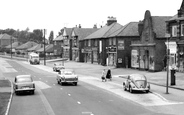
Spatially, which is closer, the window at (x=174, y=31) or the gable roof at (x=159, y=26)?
the window at (x=174, y=31)

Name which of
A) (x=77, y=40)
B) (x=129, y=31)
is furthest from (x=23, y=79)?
(x=77, y=40)

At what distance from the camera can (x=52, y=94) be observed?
98.4 feet

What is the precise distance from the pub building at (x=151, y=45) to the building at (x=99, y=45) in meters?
14.8

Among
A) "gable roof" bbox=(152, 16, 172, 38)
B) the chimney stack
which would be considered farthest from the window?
the chimney stack

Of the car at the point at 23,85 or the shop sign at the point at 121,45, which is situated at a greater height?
the shop sign at the point at 121,45

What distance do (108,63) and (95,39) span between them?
10.5 m

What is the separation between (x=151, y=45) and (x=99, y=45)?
80.8ft

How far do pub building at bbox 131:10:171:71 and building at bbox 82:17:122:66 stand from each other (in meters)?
14.8

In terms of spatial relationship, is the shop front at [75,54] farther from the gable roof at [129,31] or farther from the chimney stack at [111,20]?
the gable roof at [129,31]

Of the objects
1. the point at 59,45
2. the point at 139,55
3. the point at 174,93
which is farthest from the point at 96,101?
the point at 59,45

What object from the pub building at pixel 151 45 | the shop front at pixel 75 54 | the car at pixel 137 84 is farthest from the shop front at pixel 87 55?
the car at pixel 137 84

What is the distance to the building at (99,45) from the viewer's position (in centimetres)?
7538

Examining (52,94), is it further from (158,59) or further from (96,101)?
(158,59)

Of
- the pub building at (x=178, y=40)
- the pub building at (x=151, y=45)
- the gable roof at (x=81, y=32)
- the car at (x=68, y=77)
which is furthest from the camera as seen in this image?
the gable roof at (x=81, y=32)
